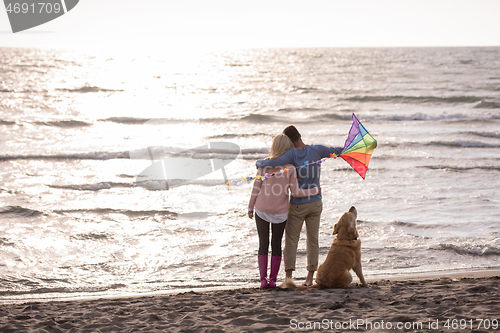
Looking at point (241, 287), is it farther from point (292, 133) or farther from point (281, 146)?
point (292, 133)

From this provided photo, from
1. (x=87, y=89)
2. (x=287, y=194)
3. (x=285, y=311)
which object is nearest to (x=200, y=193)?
(x=287, y=194)

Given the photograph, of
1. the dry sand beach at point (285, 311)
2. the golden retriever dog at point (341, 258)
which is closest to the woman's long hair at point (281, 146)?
the golden retriever dog at point (341, 258)

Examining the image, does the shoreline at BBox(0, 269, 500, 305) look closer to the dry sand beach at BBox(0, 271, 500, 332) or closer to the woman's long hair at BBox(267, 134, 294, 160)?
the dry sand beach at BBox(0, 271, 500, 332)

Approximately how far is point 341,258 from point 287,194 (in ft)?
3.13

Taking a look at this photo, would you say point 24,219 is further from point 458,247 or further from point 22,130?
point 22,130

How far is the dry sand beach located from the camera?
3707mm

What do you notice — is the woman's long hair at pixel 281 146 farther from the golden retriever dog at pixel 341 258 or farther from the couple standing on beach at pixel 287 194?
the golden retriever dog at pixel 341 258

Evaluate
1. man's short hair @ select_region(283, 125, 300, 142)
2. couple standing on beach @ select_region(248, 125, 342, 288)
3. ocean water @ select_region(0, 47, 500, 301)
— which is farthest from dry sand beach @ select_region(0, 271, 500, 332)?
man's short hair @ select_region(283, 125, 300, 142)

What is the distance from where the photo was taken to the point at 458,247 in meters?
6.80

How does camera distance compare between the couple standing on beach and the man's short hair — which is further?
the man's short hair

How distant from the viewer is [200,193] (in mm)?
10414

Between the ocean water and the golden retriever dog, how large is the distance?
3.49ft

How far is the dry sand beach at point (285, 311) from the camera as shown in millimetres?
3707

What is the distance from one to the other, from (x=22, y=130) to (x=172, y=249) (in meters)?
15.9
